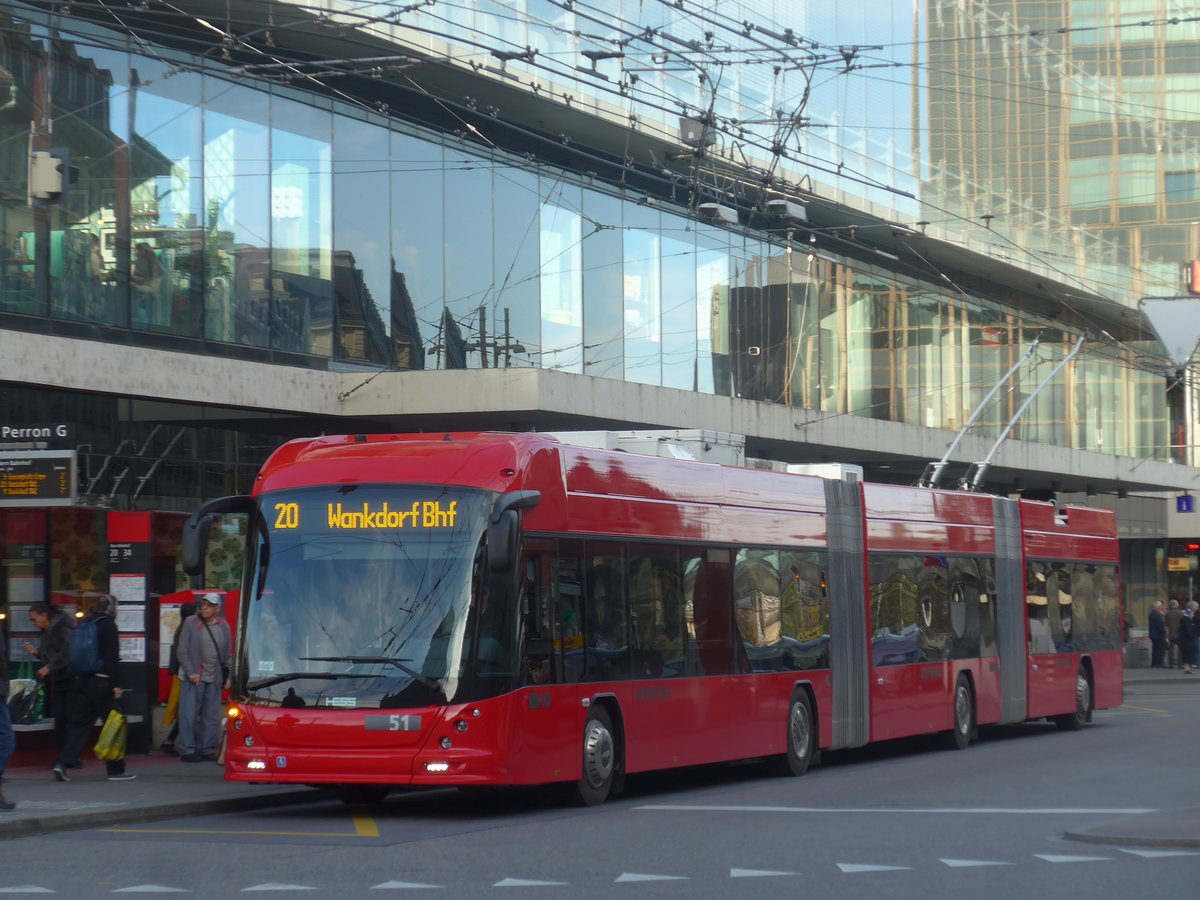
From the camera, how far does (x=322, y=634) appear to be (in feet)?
44.4

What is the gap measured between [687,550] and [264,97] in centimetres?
1103

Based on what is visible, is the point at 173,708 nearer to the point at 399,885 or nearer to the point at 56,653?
the point at 56,653

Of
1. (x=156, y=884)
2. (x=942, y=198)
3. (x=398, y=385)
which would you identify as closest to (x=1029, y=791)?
(x=156, y=884)

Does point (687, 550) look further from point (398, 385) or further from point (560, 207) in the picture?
point (560, 207)

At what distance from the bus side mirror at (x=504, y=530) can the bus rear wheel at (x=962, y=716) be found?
10.2 meters

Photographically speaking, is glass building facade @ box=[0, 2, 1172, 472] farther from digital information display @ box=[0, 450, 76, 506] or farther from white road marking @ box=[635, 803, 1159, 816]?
white road marking @ box=[635, 803, 1159, 816]

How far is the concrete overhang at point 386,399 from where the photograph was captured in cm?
2123

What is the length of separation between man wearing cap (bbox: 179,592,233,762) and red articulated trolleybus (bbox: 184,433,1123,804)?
3.32 m

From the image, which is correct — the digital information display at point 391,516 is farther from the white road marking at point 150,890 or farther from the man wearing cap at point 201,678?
the man wearing cap at point 201,678

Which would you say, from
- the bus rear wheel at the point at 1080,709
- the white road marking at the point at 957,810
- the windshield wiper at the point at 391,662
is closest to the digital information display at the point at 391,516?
the windshield wiper at the point at 391,662

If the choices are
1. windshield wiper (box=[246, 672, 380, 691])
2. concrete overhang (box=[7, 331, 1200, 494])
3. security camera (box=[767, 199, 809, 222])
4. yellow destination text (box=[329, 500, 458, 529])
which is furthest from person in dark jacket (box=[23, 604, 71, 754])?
security camera (box=[767, 199, 809, 222])

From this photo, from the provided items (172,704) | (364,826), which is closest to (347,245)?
(172,704)

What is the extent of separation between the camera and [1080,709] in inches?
1019

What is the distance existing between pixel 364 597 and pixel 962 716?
10830 mm
